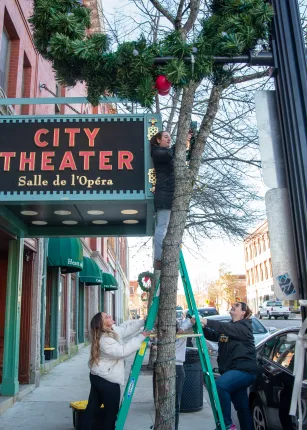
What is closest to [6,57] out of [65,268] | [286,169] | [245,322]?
[65,268]

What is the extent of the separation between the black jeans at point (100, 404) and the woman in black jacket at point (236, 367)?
1286 millimetres

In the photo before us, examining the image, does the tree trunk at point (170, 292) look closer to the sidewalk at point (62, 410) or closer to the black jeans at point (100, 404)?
the black jeans at point (100, 404)

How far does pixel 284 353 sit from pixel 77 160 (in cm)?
371

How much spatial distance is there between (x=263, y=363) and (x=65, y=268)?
8.59 meters

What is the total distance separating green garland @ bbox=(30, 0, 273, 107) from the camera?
158 inches

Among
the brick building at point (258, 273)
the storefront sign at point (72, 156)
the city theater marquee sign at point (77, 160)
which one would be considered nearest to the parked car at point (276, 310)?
the brick building at point (258, 273)

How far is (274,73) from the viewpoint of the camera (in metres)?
3.34

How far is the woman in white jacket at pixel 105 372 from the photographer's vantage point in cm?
479

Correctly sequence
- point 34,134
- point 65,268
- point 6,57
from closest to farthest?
1. point 34,134
2. point 6,57
3. point 65,268

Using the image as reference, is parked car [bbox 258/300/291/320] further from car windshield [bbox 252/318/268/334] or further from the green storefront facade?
the green storefront facade

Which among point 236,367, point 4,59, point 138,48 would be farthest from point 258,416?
point 4,59

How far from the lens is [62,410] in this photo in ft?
25.7

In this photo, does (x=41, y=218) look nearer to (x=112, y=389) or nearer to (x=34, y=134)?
(x=34, y=134)

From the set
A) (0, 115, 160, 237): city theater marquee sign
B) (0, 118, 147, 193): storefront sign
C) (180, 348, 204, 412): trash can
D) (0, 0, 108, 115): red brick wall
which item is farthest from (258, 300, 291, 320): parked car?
(0, 118, 147, 193): storefront sign
